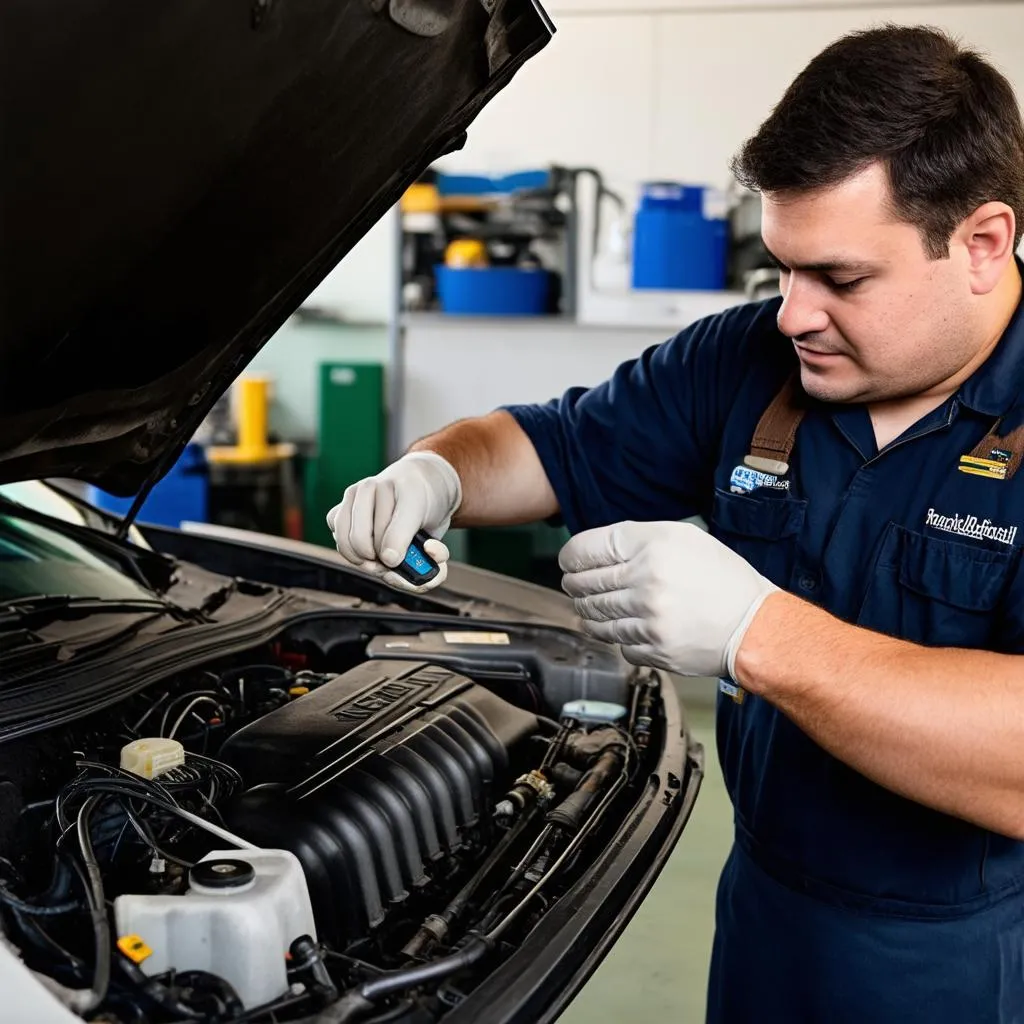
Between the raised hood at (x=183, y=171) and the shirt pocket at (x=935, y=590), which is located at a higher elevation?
the raised hood at (x=183, y=171)

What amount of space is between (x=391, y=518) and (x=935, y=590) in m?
0.68

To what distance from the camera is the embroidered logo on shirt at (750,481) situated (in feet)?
5.02

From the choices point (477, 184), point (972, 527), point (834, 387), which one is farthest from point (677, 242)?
point (972, 527)

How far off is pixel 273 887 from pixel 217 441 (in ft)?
14.2

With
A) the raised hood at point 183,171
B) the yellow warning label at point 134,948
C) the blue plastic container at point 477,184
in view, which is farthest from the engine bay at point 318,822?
the blue plastic container at point 477,184

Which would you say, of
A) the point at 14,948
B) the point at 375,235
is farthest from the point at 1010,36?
the point at 14,948

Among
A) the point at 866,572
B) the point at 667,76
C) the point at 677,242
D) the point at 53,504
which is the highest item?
the point at 667,76

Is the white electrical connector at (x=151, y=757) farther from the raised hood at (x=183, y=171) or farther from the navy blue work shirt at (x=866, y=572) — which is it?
the navy blue work shirt at (x=866, y=572)

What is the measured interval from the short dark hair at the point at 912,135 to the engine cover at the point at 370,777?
858mm

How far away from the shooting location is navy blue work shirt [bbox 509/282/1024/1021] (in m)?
1.36

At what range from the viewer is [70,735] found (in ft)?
4.75

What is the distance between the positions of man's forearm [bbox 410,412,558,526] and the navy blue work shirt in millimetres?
286

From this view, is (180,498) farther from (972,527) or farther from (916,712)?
(916,712)

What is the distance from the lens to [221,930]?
1.07 metres
